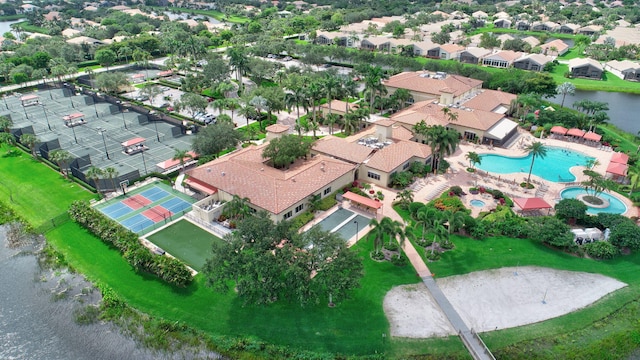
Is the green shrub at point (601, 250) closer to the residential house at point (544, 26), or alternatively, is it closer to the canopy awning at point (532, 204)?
the canopy awning at point (532, 204)

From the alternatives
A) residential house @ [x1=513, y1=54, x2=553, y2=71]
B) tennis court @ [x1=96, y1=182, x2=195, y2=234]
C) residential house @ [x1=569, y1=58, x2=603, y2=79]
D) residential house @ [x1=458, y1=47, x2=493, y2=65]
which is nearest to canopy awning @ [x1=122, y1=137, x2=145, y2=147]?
tennis court @ [x1=96, y1=182, x2=195, y2=234]

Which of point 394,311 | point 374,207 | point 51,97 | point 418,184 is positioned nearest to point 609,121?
point 418,184

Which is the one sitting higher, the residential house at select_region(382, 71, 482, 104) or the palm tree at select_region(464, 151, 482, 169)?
the residential house at select_region(382, 71, 482, 104)

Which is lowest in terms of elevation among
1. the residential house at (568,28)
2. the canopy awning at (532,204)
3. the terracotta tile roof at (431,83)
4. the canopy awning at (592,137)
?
the canopy awning at (532,204)

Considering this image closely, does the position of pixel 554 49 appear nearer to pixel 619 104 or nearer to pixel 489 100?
pixel 619 104

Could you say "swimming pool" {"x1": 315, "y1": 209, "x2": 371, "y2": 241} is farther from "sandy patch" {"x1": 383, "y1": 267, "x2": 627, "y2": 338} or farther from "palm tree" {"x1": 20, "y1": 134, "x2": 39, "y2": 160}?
"palm tree" {"x1": 20, "y1": 134, "x2": 39, "y2": 160}

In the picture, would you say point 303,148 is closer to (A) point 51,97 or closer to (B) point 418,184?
(B) point 418,184

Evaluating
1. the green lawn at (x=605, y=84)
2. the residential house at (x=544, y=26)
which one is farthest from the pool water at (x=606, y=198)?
the residential house at (x=544, y=26)
